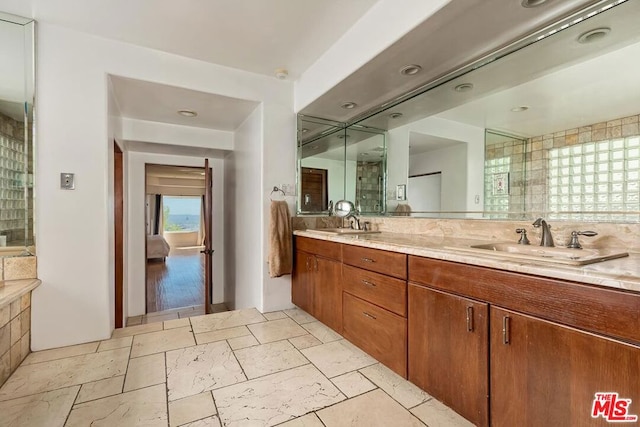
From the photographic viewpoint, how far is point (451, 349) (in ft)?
4.68

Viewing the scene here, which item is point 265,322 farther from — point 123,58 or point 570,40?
point 570,40

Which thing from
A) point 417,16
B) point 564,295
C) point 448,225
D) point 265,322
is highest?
point 417,16

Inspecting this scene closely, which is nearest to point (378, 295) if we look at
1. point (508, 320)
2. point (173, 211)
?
point (508, 320)

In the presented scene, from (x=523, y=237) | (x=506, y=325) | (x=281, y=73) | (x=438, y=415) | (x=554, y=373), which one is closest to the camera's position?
(x=554, y=373)

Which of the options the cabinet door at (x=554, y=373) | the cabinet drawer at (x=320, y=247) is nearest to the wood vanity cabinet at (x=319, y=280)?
the cabinet drawer at (x=320, y=247)

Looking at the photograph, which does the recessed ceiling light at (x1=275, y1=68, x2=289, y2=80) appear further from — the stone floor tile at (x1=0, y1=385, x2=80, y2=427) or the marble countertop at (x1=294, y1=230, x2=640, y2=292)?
the stone floor tile at (x1=0, y1=385, x2=80, y2=427)

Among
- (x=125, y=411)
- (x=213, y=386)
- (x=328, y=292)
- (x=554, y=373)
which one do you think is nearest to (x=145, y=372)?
(x=125, y=411)

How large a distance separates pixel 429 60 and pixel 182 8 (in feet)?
5.60

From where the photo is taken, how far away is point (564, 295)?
3.43 feet

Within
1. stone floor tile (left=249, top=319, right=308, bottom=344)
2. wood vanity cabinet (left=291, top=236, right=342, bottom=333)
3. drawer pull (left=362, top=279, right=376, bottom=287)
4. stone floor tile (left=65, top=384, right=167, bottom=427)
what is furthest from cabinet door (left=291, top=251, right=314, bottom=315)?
stone floor tile (left=65, top=384, right=167, bottom=427)

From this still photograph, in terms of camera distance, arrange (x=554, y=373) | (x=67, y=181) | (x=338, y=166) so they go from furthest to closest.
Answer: (x=338, y=166), (x=67, y=181), (x=554, y=373)

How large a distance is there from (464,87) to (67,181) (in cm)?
302

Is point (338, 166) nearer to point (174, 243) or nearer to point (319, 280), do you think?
point (319, 280)

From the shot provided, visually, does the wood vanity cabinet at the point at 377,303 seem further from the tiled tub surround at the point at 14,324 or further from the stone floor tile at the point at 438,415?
the tiled tub surround at the point at 14,324
